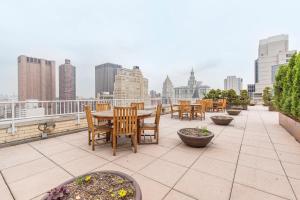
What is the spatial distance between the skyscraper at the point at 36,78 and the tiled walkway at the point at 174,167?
4.95 m

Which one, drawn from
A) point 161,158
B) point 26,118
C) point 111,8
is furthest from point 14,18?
point 161,158

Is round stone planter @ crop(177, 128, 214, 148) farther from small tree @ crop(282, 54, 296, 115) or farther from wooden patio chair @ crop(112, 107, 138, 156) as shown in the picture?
small tree @ crop(282, 54, 296, 115)

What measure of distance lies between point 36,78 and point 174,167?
9034mm

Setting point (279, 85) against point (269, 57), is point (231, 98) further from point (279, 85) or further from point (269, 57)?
point (269, 57)

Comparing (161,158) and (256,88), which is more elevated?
(256,88)

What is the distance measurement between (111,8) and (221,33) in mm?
6308

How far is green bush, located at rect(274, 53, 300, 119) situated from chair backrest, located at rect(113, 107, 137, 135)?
410cm

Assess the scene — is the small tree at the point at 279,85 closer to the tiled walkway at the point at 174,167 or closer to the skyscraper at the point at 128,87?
the tiled walkway at the point at 174,167

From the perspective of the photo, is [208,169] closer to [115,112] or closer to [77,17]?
[115,112]

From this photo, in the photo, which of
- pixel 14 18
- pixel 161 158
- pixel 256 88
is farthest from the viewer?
pixel 256 88

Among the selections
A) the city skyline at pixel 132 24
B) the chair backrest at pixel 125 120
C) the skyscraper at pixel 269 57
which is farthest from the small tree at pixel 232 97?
the skyscraper at pixel 269 57

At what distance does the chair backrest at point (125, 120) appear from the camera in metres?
2.58

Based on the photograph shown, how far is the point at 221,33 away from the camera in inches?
316

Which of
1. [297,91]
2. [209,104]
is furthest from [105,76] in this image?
[297,91]
